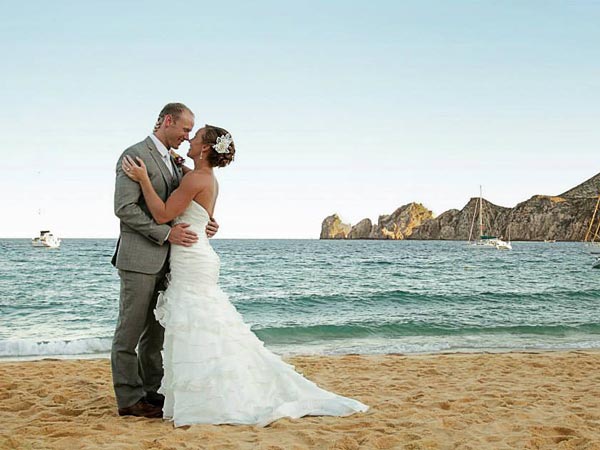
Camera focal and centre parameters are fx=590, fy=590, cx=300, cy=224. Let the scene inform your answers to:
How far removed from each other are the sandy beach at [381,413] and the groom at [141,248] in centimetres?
33

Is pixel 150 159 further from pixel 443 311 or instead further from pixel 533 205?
pixel 533 205

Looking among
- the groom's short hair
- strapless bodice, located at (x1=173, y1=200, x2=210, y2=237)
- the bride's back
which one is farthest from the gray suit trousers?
the groom's short hair

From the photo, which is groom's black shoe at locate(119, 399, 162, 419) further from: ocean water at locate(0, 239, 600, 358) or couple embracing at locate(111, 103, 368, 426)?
ocean water at locate(0, 239, 600, 358)

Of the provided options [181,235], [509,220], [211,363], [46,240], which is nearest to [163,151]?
[181,235]

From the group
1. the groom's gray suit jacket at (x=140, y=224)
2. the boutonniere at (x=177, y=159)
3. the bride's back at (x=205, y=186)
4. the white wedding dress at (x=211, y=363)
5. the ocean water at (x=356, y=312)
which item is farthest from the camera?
the ocean water at (x=356, y=312)

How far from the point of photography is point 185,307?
14.9 ft

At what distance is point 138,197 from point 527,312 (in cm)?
1503

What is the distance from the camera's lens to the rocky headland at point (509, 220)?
12531 centimetres

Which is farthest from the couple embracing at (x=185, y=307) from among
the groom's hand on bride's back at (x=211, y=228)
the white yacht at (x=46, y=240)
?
the white yacht at (x=46, y=240)

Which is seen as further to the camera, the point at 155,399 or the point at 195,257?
the point at 155,399

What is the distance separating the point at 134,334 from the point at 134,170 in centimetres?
130

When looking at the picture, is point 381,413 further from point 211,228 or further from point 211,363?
point 211,228

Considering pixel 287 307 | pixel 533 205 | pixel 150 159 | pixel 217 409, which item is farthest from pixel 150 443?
pixel 533 205

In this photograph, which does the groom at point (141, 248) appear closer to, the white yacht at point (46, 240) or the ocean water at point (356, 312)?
the ocean water at point (356, 312)
